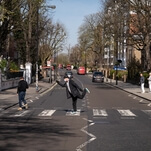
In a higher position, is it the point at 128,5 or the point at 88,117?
the point at 128,5

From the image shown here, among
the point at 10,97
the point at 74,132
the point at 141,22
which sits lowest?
the point at 10,97

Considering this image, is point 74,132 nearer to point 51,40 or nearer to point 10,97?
point 10,97

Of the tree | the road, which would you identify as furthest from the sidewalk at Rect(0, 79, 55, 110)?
the tree

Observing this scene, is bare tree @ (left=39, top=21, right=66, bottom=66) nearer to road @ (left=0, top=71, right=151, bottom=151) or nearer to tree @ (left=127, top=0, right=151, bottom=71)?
tree @ (left=127, top=0, right=151, bottom=71)

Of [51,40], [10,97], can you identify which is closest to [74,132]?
[10,97]

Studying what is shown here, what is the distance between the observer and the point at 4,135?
12.2m

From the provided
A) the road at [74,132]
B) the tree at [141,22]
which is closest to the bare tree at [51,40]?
the tree at [141,22]

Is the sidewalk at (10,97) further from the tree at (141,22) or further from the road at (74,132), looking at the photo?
the tree at (141,22)

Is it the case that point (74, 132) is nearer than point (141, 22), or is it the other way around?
point (74, 132)

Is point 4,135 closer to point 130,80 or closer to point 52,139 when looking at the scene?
point 52,139

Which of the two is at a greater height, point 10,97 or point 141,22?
point 141,22

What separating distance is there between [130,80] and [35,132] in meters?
49.8

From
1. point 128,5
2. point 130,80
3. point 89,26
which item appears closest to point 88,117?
point 128,5

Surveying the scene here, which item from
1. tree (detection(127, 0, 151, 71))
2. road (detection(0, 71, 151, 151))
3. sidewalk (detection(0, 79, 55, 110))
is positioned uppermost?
tree (detection(127, 0, 151, 71))
